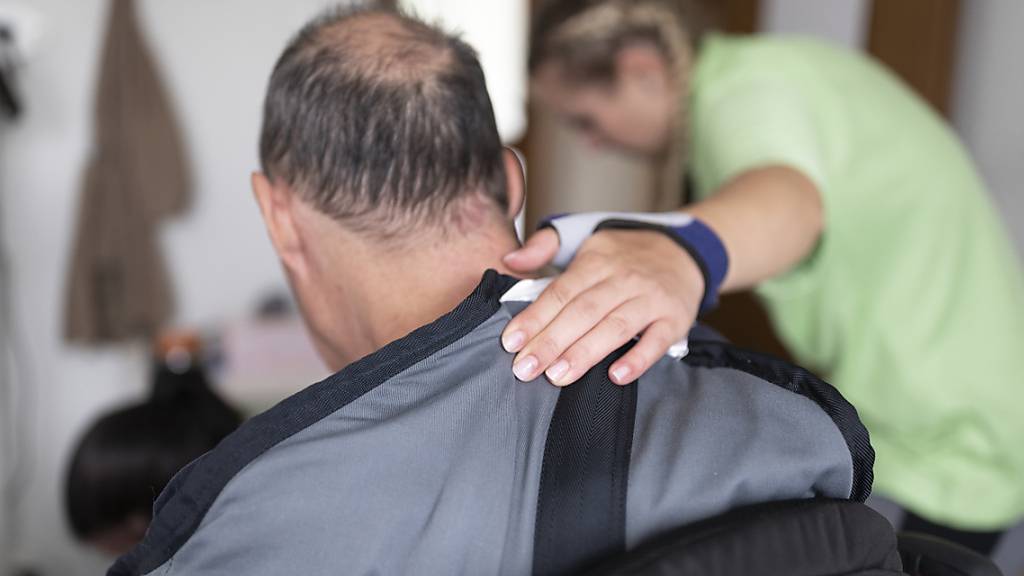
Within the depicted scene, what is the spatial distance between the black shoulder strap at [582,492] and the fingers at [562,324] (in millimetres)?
57

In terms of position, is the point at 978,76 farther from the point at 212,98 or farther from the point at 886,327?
the point at 212,98

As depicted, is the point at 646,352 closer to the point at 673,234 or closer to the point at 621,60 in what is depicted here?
the point at 673,234

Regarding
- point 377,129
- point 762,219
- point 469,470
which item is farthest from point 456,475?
point 762,219

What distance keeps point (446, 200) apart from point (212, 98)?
90.5 inches

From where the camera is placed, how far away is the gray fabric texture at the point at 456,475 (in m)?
0.61

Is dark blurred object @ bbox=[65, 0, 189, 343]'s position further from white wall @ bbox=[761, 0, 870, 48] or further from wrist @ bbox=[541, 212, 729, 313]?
wrist @ bbox=[541, 212, 729, 313]

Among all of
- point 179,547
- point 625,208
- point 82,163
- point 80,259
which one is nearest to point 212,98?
point 82,163

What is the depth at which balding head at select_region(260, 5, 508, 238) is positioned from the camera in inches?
32.6

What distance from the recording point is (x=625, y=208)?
3838mm

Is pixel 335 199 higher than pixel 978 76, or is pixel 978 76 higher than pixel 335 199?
pixel 335 199

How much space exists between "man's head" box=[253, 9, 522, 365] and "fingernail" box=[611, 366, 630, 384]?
0.20m

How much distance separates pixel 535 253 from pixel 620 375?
19cm

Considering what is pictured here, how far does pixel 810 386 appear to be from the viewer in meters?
0.74

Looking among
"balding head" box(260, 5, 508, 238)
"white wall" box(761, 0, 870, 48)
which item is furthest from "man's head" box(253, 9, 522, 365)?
"white wall" box(761, 0, 870, 48)
